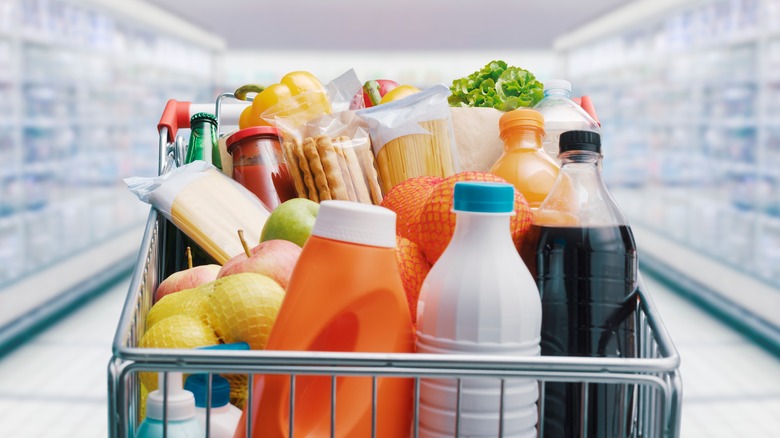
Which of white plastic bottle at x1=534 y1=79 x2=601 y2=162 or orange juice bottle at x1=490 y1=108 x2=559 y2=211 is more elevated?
white plastic bottle at x1=534 y1=79 x2=601 y2=162

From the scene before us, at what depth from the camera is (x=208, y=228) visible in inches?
44.4

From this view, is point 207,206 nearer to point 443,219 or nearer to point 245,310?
point 245,310

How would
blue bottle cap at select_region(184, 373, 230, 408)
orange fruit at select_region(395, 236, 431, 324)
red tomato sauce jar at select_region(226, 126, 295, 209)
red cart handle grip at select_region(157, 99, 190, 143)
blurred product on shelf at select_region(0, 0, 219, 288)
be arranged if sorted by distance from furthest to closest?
blurred product on shelf at select_region(0, 0, 219, 288) → red cart handle grip at select_region(157, 99, 190, 143) → red tomato sauce jar at select_region(226, 126, 295, 209) → orange fruit at select_region(395, 236, 431, 324) → blue bottle cap at select_region(184, 373, 230, 408)

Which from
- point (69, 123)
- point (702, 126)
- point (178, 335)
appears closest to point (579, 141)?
point (178, 335)

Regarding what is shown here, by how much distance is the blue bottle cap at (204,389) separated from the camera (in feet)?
2.45

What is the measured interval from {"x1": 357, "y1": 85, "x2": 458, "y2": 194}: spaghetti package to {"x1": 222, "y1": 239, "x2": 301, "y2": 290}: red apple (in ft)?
1.04

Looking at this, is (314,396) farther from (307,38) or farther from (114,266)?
(307,38)

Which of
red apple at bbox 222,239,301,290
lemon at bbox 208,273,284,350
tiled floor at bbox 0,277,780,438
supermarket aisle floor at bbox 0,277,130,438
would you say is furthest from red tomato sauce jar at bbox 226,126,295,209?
tiled floor at bbox 0,277,780,438

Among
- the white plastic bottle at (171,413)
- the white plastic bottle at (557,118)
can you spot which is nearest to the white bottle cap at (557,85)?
the white plastic bottle at (557,118)

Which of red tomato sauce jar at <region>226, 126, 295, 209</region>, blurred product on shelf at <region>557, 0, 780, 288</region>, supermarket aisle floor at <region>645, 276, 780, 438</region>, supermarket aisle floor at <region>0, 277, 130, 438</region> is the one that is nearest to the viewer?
red tomato sauce jar at <region>226, 126, 295, 209</region>

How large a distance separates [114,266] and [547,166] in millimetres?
6234

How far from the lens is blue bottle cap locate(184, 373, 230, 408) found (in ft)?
2.45

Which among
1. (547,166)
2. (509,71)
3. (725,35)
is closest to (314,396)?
(547,166)

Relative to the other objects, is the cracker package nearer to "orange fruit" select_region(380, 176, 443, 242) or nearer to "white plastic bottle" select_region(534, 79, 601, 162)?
"orange fruit" select_region(380, 176, 443, 242)
